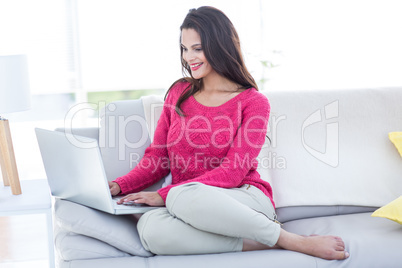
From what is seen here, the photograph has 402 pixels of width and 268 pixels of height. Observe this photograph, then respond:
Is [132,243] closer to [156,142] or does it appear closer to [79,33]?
[156,142]

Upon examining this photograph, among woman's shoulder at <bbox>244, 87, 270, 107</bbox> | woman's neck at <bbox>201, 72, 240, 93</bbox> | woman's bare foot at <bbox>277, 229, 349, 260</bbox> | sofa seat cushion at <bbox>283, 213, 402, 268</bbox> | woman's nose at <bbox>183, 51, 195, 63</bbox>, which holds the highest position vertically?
woman's nose at <bbox>183, 51, 195, 63</bbox>

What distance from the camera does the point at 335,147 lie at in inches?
87.4

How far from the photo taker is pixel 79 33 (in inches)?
168

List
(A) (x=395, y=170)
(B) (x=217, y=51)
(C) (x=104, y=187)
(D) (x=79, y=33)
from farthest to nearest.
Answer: (D) (x=79, y=33)
(A) (x=395, y=170)
(B) (x=217, y=51)
(C) (x=104, y=187)

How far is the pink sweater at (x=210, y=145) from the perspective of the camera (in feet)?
6.37

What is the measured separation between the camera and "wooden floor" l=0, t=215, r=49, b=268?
2.64m

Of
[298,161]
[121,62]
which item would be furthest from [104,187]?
[121,62]

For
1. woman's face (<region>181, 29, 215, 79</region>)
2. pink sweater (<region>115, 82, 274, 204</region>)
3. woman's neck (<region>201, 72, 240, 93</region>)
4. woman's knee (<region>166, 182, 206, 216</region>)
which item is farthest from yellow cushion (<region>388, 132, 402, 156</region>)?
woman's knee (<region>166, 182, 206, 216</region>)

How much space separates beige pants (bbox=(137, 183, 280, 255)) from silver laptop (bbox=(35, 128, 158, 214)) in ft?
0.40

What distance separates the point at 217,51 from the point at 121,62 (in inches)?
97.7

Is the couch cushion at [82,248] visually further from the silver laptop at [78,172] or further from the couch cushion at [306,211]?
the couch cushion at [306,211]

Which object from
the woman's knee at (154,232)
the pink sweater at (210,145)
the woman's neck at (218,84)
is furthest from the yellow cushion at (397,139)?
the woman's knee at (154,232)

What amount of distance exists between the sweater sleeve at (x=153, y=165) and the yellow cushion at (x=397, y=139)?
3.21 feet

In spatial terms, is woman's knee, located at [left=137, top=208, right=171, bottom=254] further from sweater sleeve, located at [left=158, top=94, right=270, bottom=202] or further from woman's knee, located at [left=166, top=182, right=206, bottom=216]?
sweater sleeve, located at [left=158, top=94, right=270, bottom=202]
